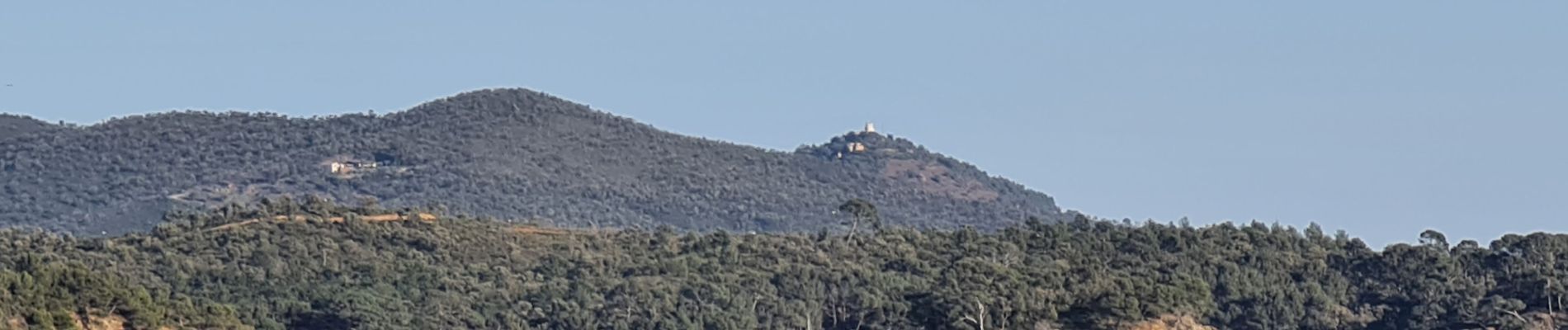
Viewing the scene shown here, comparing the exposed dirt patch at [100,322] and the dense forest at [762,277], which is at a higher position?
the dense forest at [762,277]

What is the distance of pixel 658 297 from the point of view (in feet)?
322

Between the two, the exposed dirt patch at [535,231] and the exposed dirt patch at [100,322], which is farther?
the exposed dirt patch at [535,231]

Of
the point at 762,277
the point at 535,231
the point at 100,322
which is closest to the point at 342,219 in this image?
the point at 535,231

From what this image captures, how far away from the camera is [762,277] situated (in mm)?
104188

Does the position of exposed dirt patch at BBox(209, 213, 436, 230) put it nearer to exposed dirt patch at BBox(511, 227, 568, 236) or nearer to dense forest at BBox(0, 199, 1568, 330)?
dense forest at BBox(0, 199, 1568, 330)

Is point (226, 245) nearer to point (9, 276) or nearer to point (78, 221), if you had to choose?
point (9, 276)

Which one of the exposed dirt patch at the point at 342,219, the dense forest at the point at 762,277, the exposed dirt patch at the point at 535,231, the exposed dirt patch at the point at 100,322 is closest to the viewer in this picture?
the exposed dirt patch at the point at 100,322

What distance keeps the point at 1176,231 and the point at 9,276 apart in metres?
48.6

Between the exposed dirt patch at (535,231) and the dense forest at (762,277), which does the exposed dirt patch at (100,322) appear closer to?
the dense forest at (762,277)

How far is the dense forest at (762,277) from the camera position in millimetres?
89562

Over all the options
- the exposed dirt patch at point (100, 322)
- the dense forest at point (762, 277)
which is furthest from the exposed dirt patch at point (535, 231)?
the exposed dirt patch at point (100, 322)

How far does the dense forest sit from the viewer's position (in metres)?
89.6

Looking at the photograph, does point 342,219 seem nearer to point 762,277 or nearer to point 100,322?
point 762,277

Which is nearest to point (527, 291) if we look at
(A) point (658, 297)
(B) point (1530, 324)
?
(A) point (658, 297)
